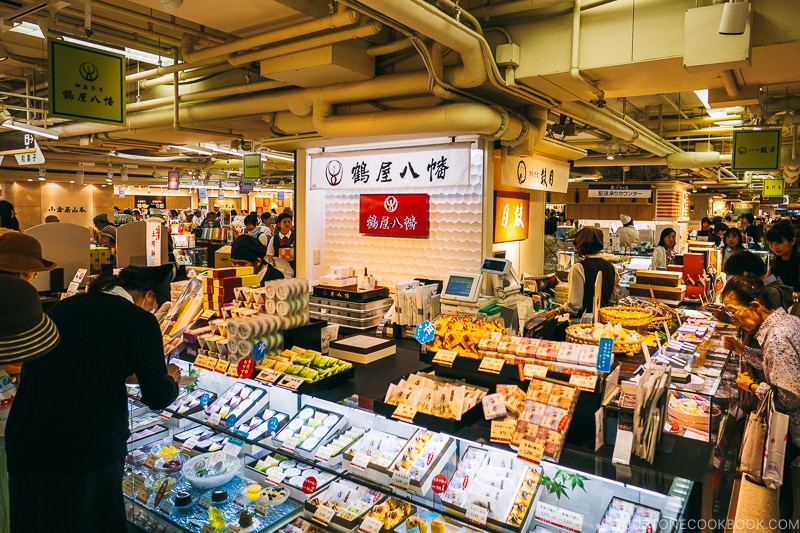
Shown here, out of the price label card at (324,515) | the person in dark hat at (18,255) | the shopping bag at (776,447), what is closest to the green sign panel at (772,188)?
the shopping bag at (776,447)

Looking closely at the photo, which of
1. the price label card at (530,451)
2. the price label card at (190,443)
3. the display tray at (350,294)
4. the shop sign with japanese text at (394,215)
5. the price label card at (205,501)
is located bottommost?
the price label card at (205,501)

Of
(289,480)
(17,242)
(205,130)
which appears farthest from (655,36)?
(205,130)

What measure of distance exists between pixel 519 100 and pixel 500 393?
4354mm

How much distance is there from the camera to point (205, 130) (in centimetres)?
882

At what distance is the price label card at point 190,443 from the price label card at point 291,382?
1032 mm

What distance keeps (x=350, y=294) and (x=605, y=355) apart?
2.27m

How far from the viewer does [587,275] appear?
5.12 metres

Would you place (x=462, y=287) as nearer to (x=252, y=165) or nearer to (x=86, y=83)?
(x=86, y=83)

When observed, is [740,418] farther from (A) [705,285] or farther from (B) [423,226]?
(B) [423,226]

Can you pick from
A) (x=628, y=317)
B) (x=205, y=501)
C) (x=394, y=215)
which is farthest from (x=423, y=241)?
(x=205, y=501)

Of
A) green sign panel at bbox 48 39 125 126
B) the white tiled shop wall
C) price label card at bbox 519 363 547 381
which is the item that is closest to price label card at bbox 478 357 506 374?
price label card at bbox 519 363 547 381

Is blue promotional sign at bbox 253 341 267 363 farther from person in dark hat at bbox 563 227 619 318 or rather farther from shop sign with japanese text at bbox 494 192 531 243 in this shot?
shop sign with japanese text at bbox 494 192 531 243

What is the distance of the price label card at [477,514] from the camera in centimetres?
224

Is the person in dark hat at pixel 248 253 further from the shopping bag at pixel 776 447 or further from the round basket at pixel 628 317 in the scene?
the shopping bag at pixel 776 447
